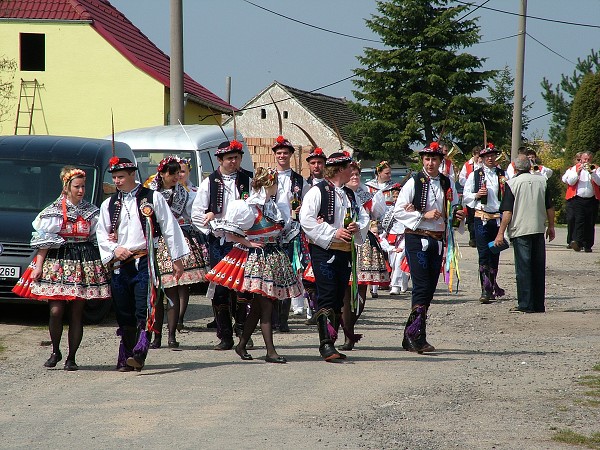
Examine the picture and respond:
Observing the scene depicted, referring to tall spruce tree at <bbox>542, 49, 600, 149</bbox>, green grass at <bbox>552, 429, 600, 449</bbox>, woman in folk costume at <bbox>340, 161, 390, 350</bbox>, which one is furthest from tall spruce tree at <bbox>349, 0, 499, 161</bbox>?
green grass at <bbox>552, 429, 600, 449</bbox>

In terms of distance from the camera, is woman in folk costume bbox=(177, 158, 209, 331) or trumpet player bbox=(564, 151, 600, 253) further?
trumpet player bbox=(564, 151, 600, 253)

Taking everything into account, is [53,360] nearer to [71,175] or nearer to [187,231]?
[71,175]

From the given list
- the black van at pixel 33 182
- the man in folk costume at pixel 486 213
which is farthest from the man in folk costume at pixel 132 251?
the man in folk costume at pixel 486 213

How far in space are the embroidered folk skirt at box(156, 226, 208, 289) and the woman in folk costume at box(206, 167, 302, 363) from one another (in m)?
1.26

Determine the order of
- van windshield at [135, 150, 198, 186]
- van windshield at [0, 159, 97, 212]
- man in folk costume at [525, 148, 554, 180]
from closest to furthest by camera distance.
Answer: van windshield at [0, 159, 97, 212] → van windshield at [135, 150, 198, 186] → man in folk costume at [525, 148, 554, 180]

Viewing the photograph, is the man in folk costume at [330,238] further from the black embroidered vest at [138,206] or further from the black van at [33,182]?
the black van at [33,182]

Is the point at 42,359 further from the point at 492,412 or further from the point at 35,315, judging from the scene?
the point at 492,412

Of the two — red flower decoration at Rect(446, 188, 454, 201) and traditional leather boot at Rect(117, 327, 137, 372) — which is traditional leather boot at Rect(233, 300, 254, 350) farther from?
red flower decoration at Rect(446, 188, 454, 201)

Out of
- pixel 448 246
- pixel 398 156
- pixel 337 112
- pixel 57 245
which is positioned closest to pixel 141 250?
pixel 57 245

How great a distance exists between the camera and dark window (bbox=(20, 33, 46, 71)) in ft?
108

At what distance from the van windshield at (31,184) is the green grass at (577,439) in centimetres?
715

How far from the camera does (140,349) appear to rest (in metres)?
9.02

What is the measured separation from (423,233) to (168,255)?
2573mm

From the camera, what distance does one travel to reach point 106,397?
7973mm
